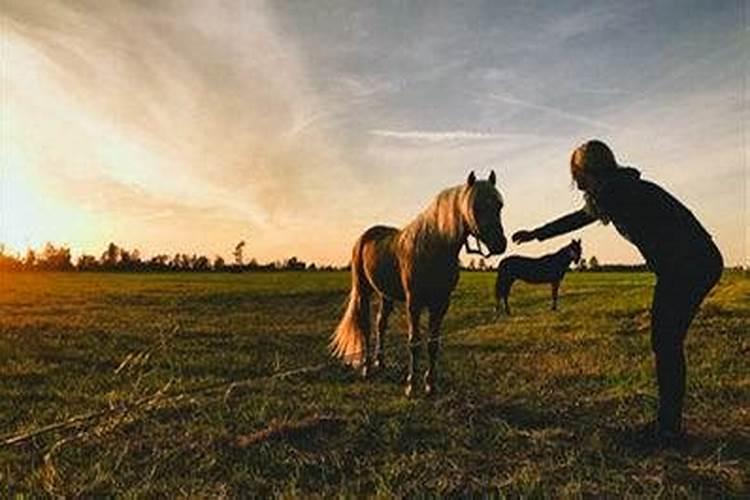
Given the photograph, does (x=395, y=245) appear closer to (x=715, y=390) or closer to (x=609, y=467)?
(x=715, y=390)

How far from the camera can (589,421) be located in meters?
8.24

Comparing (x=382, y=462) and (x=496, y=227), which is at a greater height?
(x=496, y=227)

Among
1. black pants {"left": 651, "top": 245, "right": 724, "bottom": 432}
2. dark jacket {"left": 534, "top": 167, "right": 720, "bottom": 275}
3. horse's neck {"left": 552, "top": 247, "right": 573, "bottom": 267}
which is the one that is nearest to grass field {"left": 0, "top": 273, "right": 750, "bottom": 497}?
black pants {"left": 651, "top": 245, "right": 724, "bottom": 432}

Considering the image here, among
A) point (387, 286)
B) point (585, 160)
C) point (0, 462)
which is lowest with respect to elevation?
point (0, 462)

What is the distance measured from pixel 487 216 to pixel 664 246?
2397mm

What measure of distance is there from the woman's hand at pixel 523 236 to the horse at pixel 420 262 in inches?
50.7

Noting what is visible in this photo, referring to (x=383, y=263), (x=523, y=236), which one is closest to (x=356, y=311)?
(x=383, y=263)

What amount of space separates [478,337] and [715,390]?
7.46m

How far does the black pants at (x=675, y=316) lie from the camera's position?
7.12 metres

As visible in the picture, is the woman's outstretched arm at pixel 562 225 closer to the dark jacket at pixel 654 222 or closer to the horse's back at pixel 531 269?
the dark jacket at pixel 654 222

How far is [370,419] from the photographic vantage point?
26.9 ft

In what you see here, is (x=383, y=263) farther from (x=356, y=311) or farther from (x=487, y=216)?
(x=487, y=216)

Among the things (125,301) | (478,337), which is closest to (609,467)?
(478,337)

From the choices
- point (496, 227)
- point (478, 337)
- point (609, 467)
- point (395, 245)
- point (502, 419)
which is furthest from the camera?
point (478, 337)
